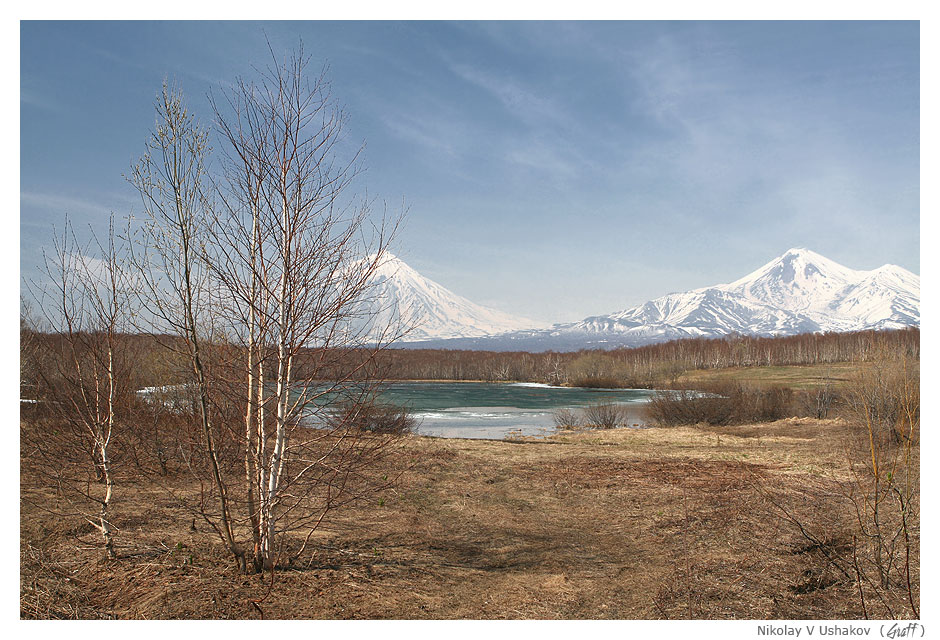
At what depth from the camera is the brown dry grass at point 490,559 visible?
172 inches

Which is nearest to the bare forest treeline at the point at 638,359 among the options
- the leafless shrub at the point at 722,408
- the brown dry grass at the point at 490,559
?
the leafless shrub at the point at 722,408

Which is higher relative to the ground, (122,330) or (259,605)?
(122,330)

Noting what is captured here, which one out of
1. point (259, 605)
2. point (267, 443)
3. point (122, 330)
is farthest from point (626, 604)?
point (122, 330)

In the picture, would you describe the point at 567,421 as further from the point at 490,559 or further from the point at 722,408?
the point at 490,559

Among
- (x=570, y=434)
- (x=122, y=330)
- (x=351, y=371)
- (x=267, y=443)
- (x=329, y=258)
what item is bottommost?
(x=570, y=434)

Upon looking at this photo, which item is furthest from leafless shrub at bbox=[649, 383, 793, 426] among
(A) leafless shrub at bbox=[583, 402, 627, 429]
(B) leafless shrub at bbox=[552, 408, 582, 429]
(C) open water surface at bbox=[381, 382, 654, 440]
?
(B) leafless shrub at bbox=[552, 408, 582, 429]

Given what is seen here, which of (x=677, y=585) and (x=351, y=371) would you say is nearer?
(x=351, y=371)

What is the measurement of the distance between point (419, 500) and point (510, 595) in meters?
4.27

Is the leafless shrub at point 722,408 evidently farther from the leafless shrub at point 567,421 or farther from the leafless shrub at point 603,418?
the leafless shrub at point 567,421

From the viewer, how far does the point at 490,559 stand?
234 inches

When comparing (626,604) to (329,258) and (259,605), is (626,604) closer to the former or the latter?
(259,605)

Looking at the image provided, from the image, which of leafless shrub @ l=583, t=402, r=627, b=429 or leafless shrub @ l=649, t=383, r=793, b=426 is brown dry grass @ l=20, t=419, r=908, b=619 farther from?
leafless shrub @ l=649, t=383, r=793, b=426

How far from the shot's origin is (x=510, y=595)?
4816mm
